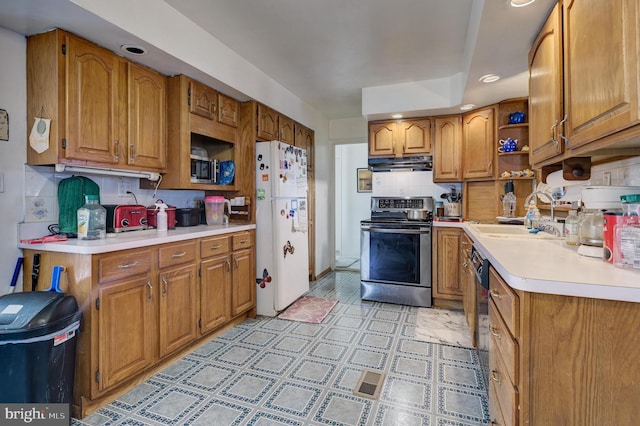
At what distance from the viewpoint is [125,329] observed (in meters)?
1.84

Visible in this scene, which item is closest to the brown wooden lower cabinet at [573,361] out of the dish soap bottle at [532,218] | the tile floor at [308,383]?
the tile floor at [308,383]

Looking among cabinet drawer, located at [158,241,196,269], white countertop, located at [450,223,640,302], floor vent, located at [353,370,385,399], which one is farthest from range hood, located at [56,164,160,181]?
white countertop, located at [450,223,640,302]

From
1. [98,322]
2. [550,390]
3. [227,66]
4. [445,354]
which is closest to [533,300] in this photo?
[550,390]

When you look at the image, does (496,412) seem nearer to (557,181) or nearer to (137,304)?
(557,181)

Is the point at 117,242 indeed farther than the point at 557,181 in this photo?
No

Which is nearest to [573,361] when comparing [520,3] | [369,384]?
[369,384]

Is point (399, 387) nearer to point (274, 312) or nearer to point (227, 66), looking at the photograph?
point (274, 312)

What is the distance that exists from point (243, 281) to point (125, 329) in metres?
1.18

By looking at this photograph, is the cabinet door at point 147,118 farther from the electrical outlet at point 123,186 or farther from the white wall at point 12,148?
the white wall at point 12,148

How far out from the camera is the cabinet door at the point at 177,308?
209cm

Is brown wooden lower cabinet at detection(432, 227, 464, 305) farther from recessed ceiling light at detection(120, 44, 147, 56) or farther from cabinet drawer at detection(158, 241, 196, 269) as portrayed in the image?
recessed ceiling light at detection(120, 44, 147, 56)

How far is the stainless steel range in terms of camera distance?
339cm

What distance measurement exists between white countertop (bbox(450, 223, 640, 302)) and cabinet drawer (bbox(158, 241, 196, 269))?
1938mm

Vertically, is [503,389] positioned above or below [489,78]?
below
